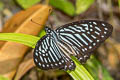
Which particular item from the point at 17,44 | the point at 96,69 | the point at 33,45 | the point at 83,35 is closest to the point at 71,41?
the point at 83,35

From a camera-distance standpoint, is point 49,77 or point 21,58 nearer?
point 21,58

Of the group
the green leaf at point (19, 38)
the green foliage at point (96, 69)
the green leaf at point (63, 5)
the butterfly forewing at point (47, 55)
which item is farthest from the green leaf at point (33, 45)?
the green leaf at point (63, 5)

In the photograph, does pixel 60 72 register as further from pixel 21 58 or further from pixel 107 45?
pixel 107 45

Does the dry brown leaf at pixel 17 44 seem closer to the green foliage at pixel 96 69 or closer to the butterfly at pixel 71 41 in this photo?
the butterfly at pixel 71 41

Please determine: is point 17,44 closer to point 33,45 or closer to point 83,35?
point 33,45

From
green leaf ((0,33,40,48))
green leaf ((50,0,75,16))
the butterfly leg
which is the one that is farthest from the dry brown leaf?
the butterfly leg

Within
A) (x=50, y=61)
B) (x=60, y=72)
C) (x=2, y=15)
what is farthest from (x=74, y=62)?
(x=2, y=15)
